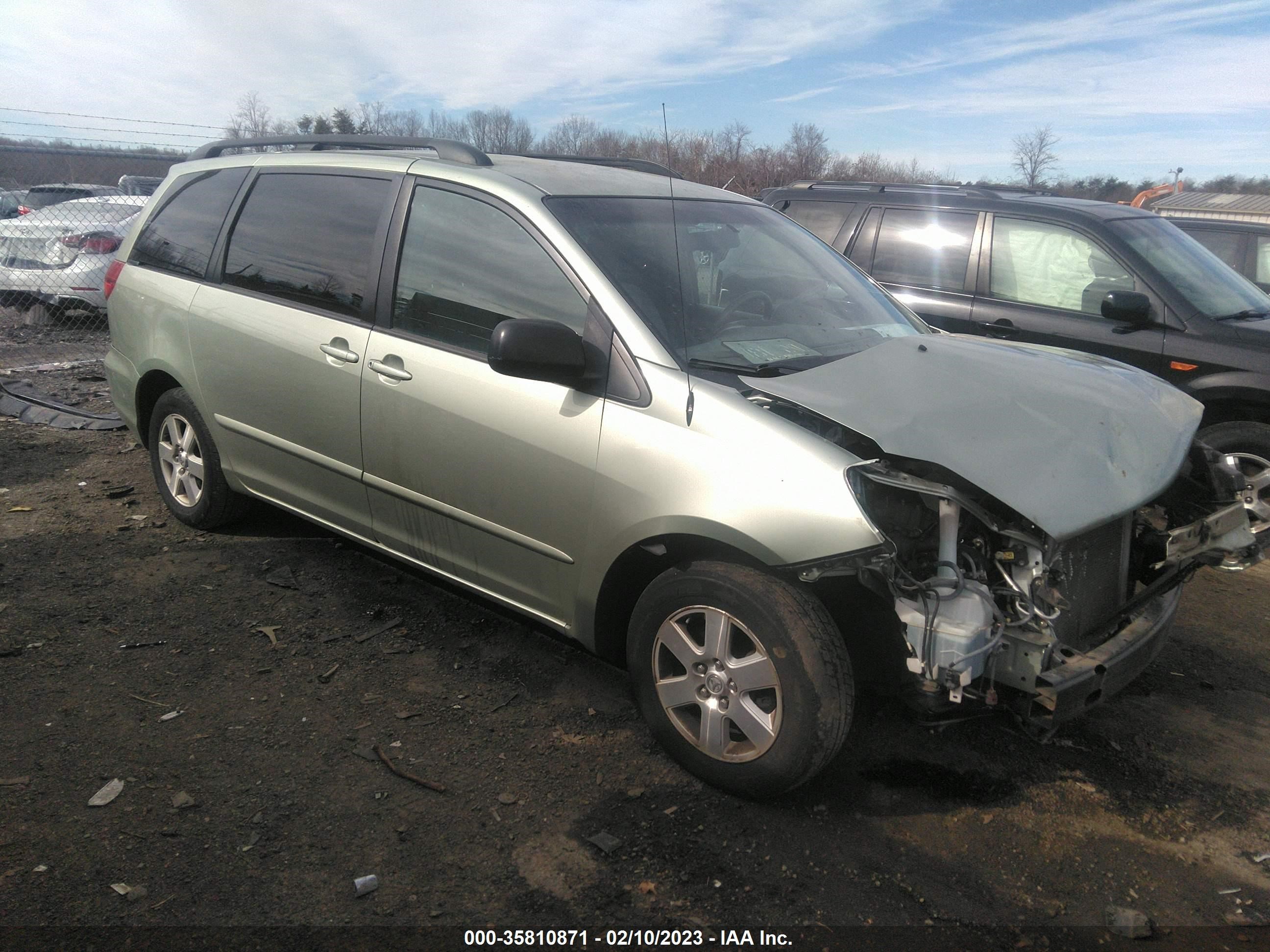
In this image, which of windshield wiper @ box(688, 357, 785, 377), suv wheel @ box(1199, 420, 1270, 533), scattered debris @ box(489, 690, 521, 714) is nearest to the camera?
windshield wiper @ box(688, 357, 785, 377)

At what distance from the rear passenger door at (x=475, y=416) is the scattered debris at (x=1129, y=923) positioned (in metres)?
1.82

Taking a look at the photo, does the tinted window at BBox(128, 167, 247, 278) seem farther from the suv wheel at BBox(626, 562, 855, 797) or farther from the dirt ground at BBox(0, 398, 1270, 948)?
the suv wheel at BBox(626, 562, 855, 797)

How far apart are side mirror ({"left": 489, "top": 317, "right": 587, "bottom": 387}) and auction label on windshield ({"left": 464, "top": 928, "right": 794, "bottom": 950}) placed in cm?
161

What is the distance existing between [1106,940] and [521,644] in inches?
91.2

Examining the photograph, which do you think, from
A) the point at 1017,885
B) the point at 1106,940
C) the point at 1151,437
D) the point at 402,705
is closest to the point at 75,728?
the point at 402,705

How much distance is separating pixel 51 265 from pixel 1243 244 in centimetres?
1220

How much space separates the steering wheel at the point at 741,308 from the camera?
339 centimetres

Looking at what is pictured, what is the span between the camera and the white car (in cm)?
1086

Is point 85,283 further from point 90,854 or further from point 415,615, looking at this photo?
point 90,854

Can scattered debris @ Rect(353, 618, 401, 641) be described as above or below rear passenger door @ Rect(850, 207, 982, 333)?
below

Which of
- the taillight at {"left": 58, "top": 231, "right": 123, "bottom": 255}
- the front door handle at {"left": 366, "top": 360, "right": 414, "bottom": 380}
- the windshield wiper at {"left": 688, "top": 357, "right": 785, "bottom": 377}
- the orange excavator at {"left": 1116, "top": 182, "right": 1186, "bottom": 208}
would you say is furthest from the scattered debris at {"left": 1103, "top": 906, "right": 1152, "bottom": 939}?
the taillight at {"left": 58, "top": 231, "right": 123, "bottom": 255}

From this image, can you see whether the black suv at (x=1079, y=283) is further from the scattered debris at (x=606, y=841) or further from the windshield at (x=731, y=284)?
the scattered debris at (x=606, y=841)

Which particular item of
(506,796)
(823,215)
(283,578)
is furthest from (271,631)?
(823,215)

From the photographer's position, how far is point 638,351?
10.1 ft
